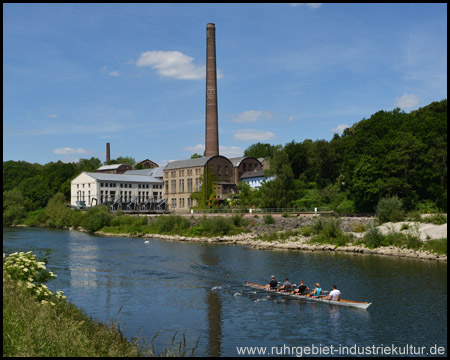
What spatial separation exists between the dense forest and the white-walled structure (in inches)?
435

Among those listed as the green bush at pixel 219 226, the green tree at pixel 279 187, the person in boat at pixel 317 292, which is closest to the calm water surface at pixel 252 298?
the person in boat at pixel 317 292

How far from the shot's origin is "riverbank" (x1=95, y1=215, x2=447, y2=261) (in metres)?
44.2

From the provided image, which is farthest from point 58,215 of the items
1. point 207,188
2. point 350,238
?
point 350,238

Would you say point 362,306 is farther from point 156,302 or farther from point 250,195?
point 250,195

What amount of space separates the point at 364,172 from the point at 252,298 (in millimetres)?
35859

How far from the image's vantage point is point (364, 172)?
59562 millimetres

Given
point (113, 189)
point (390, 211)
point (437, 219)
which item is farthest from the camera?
point (113, 189)

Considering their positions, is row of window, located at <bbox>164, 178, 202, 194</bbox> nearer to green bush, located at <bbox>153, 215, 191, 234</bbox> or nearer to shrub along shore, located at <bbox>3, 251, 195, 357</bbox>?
green bush, located at <bbox>153, 215, 191, 234</bbox>

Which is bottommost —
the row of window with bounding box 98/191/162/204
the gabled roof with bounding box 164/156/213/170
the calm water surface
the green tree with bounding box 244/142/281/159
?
the calm water surface

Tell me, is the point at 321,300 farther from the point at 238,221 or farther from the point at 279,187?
the point at 279,187

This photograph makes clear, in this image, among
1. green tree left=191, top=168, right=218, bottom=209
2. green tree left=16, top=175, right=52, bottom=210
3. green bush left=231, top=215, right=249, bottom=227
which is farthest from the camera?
green tree left=16, top=175, right=52, bottom=210

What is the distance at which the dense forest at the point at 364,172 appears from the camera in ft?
189

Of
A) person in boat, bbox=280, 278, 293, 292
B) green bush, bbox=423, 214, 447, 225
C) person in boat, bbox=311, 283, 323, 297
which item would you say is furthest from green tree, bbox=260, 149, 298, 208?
person in boat, bbox=311, 283, 323, 297

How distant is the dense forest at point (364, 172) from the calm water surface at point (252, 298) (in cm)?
1796
